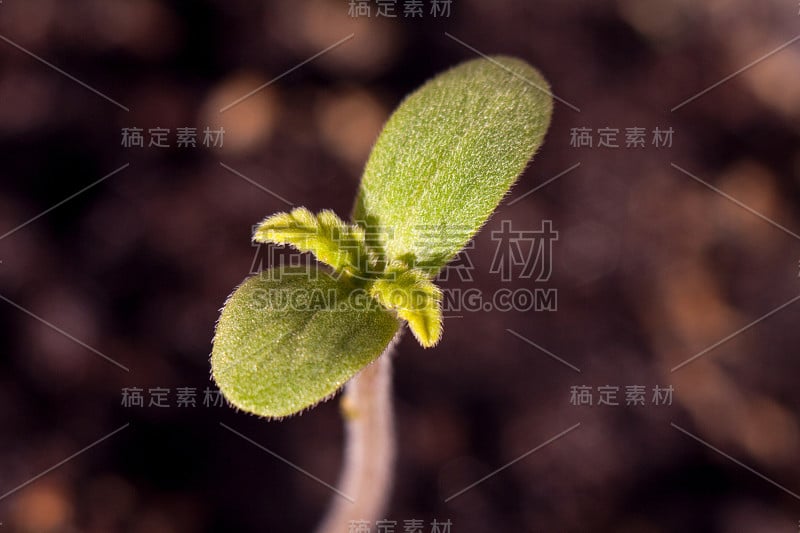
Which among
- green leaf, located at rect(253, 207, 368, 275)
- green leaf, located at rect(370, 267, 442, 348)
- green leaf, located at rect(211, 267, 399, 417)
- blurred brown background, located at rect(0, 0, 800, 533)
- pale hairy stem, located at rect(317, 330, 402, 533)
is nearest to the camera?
green leaf, located at rect(211, 267, 399, 417)

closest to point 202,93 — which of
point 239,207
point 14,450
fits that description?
point 239,207

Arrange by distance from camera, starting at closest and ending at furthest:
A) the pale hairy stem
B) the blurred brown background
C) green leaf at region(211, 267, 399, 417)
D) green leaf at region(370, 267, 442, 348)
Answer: green leaf at region(211, 267, 399, 417)
green leaf at region(370, 267, 442, 348)
the pale hairy stem
the blurred brown background

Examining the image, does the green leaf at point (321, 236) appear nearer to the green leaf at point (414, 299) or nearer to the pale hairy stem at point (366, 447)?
the green leaf at point (414, 299)

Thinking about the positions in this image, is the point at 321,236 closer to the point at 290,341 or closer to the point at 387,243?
the point at 387,243

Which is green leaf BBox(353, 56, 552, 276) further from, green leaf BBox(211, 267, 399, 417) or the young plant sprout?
green leaf BBox(211, 267, 399, 417)

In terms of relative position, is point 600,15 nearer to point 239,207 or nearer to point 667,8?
point 667,8

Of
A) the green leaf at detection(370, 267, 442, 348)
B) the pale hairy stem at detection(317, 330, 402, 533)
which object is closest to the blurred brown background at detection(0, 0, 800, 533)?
the pale hairy stem at detection(317, 330, 402, 533)

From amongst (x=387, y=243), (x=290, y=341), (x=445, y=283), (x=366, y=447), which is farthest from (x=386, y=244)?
(x=445, y=283)
